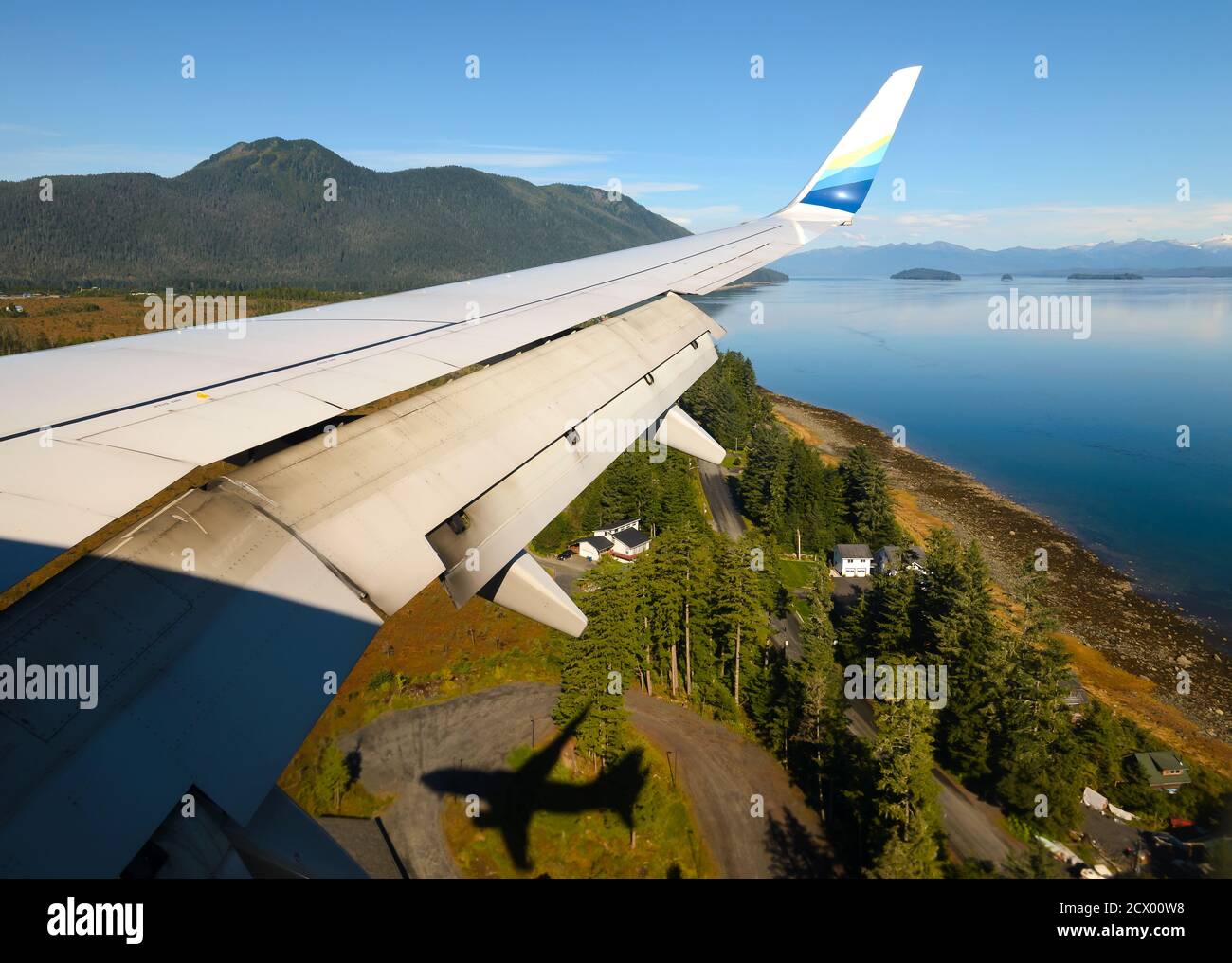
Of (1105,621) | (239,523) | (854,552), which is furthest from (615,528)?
(239,523)

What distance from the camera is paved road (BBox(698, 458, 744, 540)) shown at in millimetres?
38062

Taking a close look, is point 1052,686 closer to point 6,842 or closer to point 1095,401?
point 6,842

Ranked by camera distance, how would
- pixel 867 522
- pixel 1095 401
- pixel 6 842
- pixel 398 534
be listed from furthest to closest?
pixel 1095 401 → pixel 867 522 → pixel 398 534 → pixel 6 842

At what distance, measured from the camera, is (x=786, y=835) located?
15891 millimetres

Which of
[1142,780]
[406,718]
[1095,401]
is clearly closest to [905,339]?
[1095,401]

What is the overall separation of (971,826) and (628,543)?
20688 mm

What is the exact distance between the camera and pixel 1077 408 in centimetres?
6862

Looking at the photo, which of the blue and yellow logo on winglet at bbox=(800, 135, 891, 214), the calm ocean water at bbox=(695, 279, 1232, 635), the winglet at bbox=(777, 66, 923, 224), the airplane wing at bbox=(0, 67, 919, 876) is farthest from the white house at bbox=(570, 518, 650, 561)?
the calm ocean water at bbox=(695, 279, 1232, 635)

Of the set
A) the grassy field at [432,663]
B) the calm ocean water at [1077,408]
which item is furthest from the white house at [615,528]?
the calm ocean water at [1077,408]

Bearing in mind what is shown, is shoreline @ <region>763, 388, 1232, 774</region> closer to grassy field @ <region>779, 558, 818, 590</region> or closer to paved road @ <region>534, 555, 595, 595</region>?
grassy field @ <region>779, 558, 818, 590</region>
